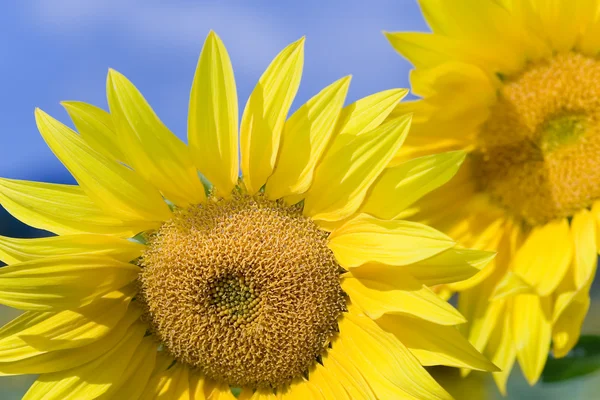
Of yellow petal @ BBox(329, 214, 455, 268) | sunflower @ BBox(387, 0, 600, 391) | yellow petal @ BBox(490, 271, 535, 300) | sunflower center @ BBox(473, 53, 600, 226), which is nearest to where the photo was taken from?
yellow petal @ BBox(329, 214, 455, 268)

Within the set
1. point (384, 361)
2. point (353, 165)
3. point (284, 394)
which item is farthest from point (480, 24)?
point (284, 394)

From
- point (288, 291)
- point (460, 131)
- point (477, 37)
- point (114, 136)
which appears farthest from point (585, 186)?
point (114, 136)

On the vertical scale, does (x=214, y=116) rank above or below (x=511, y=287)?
above

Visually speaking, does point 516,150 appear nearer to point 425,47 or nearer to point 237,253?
point 425,47

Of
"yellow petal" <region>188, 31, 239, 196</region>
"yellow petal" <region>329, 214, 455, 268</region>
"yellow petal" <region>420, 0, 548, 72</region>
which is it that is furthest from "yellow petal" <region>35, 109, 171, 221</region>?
"yellow petal" <region>420, 0, 548, 72</region>

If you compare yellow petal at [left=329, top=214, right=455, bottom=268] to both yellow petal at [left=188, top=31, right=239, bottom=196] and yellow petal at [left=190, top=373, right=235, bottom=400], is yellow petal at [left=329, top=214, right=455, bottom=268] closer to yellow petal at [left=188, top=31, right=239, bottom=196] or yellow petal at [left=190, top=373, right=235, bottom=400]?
yellow petal at [left=188, top=31, right=239, bottom=196]
